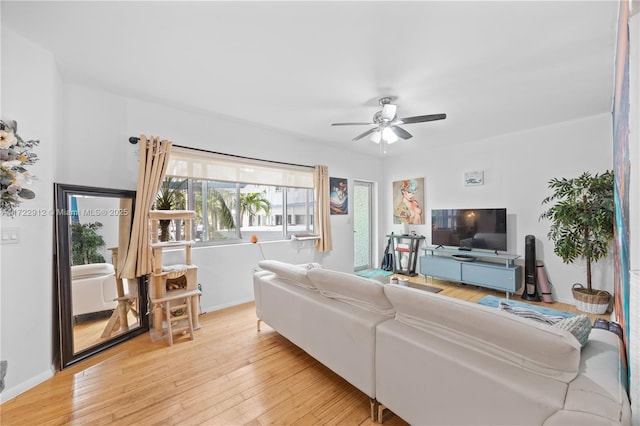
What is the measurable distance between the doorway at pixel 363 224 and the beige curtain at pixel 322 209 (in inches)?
38.1

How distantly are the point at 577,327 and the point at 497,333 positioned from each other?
1.45 ft

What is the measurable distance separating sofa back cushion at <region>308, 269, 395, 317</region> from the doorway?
3400 millimetres

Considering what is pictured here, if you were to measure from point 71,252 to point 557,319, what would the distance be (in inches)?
134

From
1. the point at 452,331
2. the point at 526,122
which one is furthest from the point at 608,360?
the point at 526,122

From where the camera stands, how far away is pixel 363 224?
5.51 meters

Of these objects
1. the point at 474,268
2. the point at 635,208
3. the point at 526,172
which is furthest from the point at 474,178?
the point at 635,208

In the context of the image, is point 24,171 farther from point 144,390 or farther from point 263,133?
point 263,133

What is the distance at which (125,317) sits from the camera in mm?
2588

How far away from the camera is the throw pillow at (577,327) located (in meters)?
1.15

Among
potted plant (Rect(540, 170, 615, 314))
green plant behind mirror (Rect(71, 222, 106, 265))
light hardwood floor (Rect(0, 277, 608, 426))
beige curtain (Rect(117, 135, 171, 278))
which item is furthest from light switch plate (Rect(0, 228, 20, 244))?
potted plant (Rect(540, 170, 615, 314))

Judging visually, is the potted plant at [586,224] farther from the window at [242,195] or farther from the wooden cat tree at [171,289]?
the wooden cat tree at [171,289]

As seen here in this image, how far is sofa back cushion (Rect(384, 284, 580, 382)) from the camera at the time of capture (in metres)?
0.95

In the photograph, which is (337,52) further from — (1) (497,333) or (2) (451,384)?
(2) (451,384)

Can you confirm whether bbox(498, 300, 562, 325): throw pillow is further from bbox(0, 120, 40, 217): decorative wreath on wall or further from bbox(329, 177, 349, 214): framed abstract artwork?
bbox(329, 177, 349, 214): framed abstract artwork
